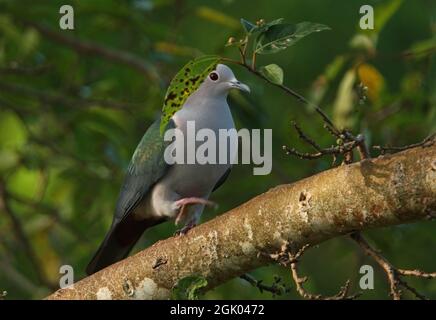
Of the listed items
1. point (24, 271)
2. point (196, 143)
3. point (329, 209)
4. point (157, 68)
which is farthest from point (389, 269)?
point (24, 271)

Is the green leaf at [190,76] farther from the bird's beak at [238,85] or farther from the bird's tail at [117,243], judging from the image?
the bird's tail at [117,243]

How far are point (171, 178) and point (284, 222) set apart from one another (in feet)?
4.81

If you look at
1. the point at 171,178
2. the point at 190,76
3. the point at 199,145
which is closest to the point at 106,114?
the point at 171,178

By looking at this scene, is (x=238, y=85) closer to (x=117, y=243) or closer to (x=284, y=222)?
(x=117, y=243)

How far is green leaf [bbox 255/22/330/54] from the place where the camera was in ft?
Answer: 8.77

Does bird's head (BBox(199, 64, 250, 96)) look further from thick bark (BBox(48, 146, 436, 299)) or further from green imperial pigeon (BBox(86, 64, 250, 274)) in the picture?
thick bark (BBox(48, 146, 436, 299))

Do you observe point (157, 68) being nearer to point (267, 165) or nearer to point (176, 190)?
point (267, 165)

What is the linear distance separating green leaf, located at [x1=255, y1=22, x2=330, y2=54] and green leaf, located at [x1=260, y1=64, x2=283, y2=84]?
6 cm

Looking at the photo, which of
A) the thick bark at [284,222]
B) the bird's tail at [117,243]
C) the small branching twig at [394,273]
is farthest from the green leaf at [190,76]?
the bird's tail at [117,243]

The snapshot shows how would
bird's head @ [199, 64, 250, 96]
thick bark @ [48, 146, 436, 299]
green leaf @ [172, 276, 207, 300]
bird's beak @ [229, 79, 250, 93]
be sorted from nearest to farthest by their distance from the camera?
thick bark @ [48, 146, 436, 299], green leaf @ [172, 276, 207, 300], bird's beak @ [229, 79, 250, 93], bird's head @ [199, 64, 250, 96]

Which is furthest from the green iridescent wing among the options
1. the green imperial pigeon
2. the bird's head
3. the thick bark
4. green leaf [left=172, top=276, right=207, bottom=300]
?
green leaf [left=172, top=276, right=207, bottom=300]

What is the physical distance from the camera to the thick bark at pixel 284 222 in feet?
8.08

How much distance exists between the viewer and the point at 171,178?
4133mm

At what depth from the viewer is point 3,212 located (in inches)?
229
